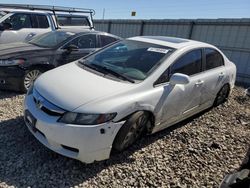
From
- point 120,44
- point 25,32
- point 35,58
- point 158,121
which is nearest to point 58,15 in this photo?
point 25,32

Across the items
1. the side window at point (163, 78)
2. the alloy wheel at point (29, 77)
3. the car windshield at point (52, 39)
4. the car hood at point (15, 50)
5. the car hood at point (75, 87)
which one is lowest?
the alloy wheel at point (29, 77)

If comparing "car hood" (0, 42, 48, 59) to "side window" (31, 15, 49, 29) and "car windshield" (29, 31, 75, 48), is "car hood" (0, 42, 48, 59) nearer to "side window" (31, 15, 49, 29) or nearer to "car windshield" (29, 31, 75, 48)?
"car windshield" (29, 31, 75, 48)

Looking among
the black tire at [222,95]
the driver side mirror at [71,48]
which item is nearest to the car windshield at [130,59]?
the driver side mirror at [71,48]

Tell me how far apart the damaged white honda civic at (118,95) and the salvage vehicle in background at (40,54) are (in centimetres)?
153

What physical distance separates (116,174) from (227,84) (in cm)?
351

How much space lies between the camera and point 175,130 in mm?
4113

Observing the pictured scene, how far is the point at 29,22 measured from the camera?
27.1 ft

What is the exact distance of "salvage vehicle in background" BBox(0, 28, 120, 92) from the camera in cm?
477

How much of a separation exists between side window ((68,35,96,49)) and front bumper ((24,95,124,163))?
332 cm

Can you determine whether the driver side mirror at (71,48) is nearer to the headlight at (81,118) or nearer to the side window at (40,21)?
the headlight at (81,118)

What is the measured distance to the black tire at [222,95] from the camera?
16.9 ft

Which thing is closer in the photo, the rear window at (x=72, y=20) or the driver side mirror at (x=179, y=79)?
the driver side mirror at (x=179, y=79)

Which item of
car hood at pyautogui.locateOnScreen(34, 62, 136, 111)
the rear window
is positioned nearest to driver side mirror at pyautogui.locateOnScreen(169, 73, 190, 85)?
car hood at pyautogui.locateOnScreen(34, 62, 136, 111)

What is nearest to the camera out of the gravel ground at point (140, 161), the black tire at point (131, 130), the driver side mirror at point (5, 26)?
the gravel ground at point (140, 161)
